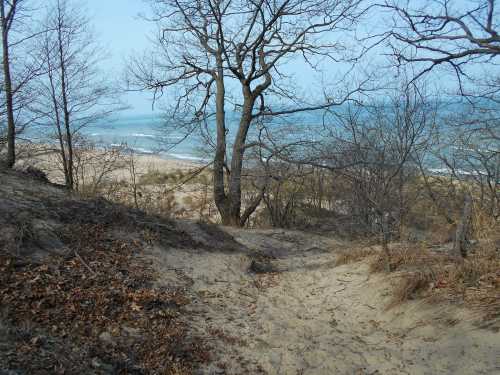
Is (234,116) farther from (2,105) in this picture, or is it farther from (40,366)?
(40,366)

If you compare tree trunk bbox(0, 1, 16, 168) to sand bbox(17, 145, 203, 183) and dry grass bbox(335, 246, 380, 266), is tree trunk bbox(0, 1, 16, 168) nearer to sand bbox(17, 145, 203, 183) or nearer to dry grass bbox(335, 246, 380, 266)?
sand bbox(17, 145, 203, 183)

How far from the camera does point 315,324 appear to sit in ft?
18.5

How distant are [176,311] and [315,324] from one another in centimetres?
177

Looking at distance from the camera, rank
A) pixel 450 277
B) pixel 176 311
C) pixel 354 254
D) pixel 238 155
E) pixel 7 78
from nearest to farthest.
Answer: pixel 176 311, pixel 450 277, pixel 354 254, pixel 7 78, pixel 238 155

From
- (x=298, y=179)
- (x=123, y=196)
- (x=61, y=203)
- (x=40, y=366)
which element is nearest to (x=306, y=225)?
(x=298, y=179)

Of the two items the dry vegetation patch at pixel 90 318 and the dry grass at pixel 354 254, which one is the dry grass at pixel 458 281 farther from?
the dry vegetation patch at pixel 90 318

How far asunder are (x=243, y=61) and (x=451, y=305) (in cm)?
802

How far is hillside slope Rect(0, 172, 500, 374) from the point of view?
13.7ft

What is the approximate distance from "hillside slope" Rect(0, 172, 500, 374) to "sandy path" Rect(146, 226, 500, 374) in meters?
0.02

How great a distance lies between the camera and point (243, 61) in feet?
36.8

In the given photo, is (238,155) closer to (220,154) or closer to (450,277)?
(220,154)

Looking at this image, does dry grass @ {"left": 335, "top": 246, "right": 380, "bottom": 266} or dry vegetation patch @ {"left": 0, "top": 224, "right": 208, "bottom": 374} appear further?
dry grass @ {"left": 335, "top": 246, "right": 380, "bottom": 266}

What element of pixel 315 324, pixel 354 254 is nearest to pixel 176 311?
pixel 315 324

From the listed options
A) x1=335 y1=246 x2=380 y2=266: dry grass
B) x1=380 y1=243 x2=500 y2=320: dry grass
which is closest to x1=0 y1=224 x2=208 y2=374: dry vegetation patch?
x1=380 y1=243 x2=500 y2=320: dry grass
